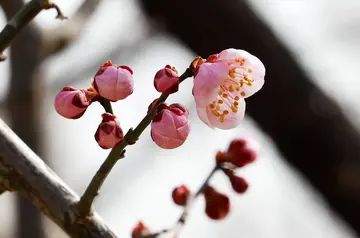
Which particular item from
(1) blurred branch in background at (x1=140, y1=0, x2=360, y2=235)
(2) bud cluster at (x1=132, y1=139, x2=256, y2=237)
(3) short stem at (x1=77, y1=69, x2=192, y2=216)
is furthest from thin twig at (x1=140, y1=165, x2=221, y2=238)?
(1) blurred branch in background at (x1=140, y1=0, x2=360, y2=235)

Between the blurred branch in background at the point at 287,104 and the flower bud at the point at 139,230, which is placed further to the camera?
the blurred branch in background at the point at 287,104

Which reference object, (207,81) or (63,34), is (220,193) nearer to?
(207,81)

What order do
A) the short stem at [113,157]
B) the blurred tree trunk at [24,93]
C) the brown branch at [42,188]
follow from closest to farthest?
1. the short stem at [113,157]
2. the brown branch at [42,188]
3. the blurred tree trunk at [24,93]

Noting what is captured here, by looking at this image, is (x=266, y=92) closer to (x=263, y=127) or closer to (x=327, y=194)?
(x=263, y=127)

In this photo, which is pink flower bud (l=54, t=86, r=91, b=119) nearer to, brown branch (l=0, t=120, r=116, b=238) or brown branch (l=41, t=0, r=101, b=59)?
brown branch (l=0, t=120, r=116, b=238)

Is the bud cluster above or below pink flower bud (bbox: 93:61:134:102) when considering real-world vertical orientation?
below

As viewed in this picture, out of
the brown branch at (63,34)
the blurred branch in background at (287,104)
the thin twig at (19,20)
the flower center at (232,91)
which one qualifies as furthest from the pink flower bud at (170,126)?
the brown branch at (63,34)

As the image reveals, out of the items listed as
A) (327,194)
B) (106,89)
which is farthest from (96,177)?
(327,194)

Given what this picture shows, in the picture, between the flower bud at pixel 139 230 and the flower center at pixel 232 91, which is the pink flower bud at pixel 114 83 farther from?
the flower bud at pixel 139 230
